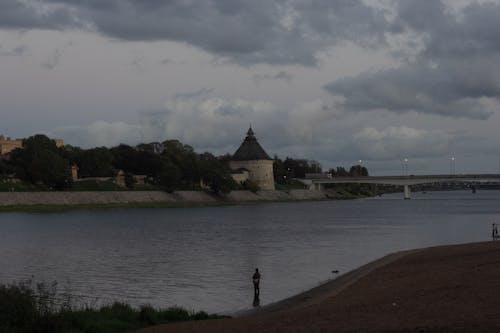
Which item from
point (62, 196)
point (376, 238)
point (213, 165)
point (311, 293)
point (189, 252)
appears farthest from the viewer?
point (213, 165)

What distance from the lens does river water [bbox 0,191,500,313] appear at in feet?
103

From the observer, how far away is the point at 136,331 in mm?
20234

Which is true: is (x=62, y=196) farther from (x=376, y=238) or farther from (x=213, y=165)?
(x=376, y=238)

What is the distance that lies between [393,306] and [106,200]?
366ft

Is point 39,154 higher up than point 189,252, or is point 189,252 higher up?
point 39,154

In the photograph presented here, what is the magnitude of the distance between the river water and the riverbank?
33864mm

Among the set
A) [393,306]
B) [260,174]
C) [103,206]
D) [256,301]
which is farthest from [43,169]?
[393,306]

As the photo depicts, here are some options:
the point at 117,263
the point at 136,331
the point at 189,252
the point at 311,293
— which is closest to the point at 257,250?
the point at 189,252

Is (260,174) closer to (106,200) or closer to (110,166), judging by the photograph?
(110,166)

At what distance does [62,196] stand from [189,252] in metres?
77.0

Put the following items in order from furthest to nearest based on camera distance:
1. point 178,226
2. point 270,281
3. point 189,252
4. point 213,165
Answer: point 213,165
point 178,226
point 189,252
point 270,281

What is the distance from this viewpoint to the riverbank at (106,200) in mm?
114125

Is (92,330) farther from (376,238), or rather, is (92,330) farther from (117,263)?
(376,238)

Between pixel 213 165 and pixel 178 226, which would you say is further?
pixel 213 165
